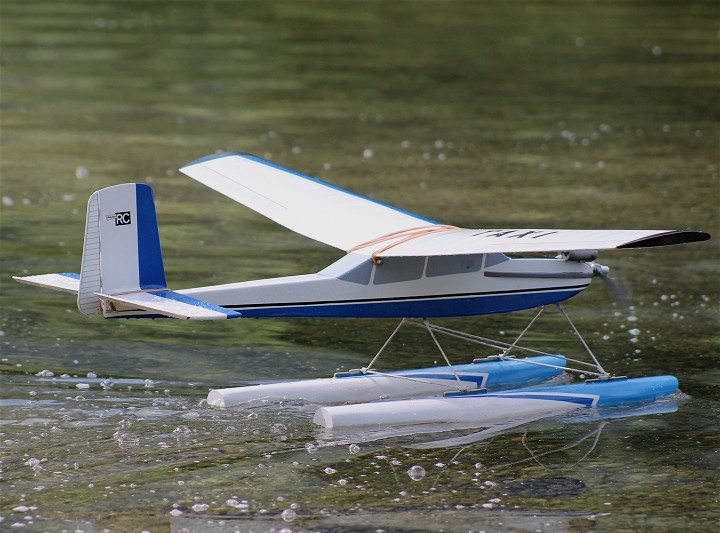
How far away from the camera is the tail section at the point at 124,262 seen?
31.8ft

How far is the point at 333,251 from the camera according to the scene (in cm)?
1689

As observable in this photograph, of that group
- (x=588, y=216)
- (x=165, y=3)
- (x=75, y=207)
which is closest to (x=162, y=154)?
(x=75, y=207)

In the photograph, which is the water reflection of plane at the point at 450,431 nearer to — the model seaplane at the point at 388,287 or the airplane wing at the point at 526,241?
the model seaplane at the point at 388,287

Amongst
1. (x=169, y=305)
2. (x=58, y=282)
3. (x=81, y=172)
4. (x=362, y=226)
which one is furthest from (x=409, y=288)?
(x=81, y=172)

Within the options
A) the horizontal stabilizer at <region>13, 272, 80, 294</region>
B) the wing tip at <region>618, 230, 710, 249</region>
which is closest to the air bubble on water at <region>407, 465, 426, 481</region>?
the wing tip at <region>618, 230, 710, 249</region>

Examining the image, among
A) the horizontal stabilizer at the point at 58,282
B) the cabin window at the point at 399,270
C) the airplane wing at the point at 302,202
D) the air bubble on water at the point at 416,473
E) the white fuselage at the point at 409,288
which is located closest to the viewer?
the air bubble on water at the point at 416,473

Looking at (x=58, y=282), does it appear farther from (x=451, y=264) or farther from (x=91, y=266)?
(x=451, y=264)

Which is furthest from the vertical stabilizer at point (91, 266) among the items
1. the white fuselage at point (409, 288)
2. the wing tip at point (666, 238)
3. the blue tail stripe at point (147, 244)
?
the wing tip at point (666, 238)

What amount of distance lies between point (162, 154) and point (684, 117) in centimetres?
1204

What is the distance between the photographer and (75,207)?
1903 cm

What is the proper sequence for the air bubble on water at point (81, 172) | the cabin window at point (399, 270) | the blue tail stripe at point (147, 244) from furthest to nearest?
1. the air bubble on water at point (81, 172)
2. the cabin window at point (399, 270)
3. the blue tail stripe at point (147, 244)

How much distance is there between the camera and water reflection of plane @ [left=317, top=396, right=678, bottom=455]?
32.8 ft

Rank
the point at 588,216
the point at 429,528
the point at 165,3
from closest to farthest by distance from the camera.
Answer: the point at 429,528 → the point at 588,216 → the point at 165,3

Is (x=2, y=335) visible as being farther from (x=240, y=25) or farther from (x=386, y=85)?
(x=240, y=25)
